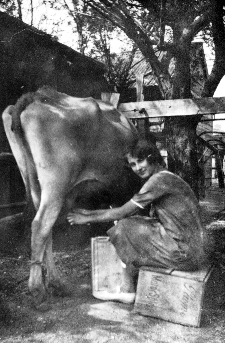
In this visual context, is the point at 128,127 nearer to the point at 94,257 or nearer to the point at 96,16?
the point at 94,257

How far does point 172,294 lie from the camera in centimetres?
325

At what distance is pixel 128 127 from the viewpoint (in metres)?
4.56

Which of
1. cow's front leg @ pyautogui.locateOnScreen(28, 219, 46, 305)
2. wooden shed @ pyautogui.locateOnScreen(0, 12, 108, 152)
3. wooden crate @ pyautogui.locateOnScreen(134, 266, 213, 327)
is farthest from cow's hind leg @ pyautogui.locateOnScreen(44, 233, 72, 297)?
wooden shed @ pyautogui.locateOnScreen(0, 12, 108, 152)

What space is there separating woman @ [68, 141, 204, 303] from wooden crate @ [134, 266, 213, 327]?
0.41 feet

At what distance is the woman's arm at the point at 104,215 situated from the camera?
3498 mm

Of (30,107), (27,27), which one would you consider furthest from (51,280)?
(27,27)

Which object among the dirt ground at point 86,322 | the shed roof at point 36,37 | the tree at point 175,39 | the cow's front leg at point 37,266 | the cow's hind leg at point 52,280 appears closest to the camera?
the dirt ground at point 86,322

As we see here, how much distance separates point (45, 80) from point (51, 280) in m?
3.80

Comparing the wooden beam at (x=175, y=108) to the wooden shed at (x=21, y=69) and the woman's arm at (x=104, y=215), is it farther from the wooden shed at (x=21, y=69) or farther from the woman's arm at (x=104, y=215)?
the wooden shed at (x=21, y=69)

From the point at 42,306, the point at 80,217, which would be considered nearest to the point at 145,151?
the point at 80,217

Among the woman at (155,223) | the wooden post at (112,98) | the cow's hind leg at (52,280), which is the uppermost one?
the wooden post at (112,98)

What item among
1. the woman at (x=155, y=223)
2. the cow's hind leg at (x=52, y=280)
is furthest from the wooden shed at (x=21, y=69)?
the woman at (x=155, y=223)

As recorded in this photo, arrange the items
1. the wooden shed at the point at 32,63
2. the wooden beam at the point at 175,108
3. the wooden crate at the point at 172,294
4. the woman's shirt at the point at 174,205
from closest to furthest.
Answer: the wooden crate at the point at 172,294, the woman's shirt at the point at 174,205, the wooden beam at the point at 175,108, the wooden shed at the point at 32,63

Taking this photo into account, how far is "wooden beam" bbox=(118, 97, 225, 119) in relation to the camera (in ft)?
15.0
